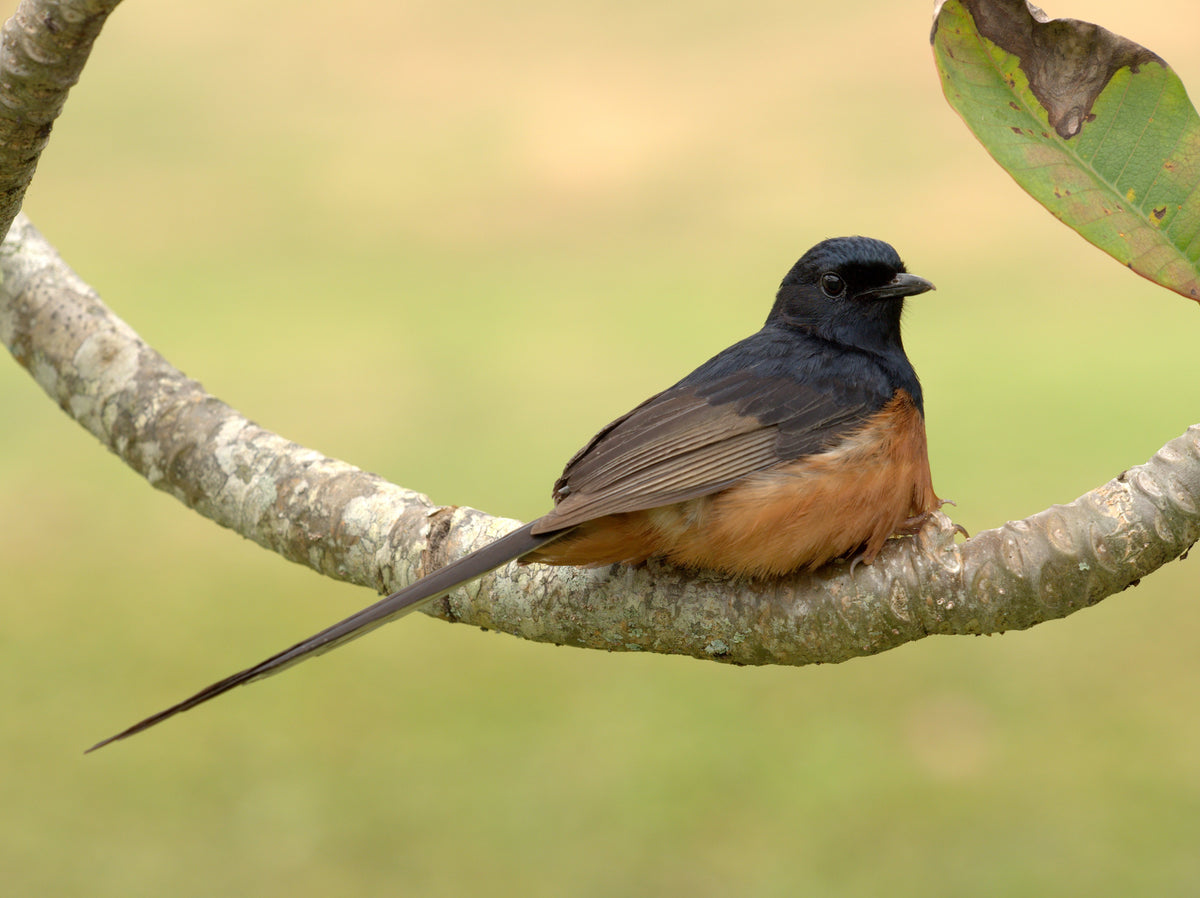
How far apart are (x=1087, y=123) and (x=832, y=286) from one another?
137 cm

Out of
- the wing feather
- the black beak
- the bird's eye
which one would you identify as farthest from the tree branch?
the bird's eye

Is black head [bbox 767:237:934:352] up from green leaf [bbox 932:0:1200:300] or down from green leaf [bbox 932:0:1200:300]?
up

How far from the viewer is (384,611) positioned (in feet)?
9.44

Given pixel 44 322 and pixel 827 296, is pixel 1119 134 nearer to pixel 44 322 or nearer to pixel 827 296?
pixel 827 296

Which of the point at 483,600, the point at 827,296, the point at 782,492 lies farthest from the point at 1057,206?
the point at 483,600

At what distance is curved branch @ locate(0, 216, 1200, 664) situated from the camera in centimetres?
272

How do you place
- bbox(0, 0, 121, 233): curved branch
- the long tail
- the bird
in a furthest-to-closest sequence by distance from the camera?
1. the bird
2. the long tail
3. bbox(0, 0, 121, 233): curved branch

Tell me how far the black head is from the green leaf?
3.79 ft

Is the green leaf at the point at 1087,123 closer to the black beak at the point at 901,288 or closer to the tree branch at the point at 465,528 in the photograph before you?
the tree branch at the point at 465,528

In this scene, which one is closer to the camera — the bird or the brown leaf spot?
→ the brown leaf spot

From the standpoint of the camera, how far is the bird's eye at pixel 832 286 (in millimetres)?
3955

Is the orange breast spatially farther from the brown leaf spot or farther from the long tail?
the brown leaf spot

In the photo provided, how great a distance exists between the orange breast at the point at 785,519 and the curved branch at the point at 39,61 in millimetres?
1560

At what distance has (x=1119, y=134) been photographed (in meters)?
2.64
